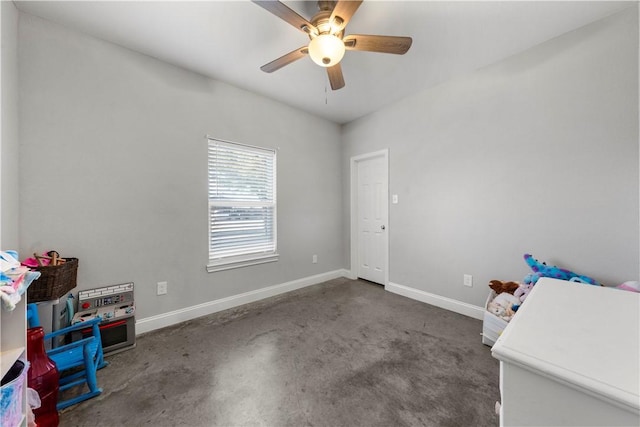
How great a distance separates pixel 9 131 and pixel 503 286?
160 inches

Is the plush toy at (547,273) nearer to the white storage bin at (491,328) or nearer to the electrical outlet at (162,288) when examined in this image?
the white storage bin at (491,328)

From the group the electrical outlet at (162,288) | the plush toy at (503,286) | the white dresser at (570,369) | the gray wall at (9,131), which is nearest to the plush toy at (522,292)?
the plush toy at (503,286)

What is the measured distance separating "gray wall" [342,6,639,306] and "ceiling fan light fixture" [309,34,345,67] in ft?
5.75

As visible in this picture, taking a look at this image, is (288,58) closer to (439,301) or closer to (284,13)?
(284,13)

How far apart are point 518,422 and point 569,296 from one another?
63cm

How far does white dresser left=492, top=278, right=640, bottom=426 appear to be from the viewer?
0.48 m

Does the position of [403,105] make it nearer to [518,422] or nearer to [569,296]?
[569,296]

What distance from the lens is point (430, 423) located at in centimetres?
131

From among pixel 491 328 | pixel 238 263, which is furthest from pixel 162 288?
pixel 491 328

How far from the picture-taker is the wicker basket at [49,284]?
1510mm

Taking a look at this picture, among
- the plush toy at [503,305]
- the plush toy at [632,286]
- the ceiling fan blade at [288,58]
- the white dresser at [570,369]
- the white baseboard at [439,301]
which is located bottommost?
the white baseboard at [439,301]

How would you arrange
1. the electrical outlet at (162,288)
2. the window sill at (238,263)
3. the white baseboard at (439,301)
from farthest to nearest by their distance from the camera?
1. the window sill at (238,263)
2. the white baseboard at (439,301)
3. the electrical outlet at (162,288)

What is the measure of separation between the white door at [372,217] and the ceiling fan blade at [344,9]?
2.09 metres

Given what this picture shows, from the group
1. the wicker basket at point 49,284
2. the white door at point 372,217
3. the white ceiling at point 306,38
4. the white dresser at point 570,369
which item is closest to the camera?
the white dresser at point 570,369
